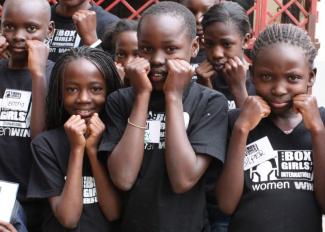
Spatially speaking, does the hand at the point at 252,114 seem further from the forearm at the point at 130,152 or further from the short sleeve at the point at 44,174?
the short sleeve at the point at 44,174

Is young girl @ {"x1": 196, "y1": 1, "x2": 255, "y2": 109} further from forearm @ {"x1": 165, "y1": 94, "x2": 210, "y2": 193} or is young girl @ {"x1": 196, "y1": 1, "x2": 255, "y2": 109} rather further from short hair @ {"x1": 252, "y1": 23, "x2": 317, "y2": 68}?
forearm @ {"x1": 165, "y1": 94, "x2": 210, "y2": 193}

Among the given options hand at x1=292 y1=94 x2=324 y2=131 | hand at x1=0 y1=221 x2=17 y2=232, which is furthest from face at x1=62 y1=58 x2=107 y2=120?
hand at x1=292 y1=94 x2=324 y2=131

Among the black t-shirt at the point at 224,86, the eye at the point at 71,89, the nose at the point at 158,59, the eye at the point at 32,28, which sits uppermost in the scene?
the eye at the point at 32,28

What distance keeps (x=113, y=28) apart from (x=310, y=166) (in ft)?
5.17

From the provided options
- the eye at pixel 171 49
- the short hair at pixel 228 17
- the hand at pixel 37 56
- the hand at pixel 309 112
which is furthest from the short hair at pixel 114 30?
the hand at pixel 309 112

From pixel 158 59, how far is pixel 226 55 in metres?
0.71

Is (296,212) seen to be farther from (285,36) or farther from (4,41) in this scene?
(4,41)

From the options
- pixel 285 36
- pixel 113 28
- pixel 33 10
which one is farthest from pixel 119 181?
pixel 113 28

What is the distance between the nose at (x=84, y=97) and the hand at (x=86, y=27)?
820 millimetres

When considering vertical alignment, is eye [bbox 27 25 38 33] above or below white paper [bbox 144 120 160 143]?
above

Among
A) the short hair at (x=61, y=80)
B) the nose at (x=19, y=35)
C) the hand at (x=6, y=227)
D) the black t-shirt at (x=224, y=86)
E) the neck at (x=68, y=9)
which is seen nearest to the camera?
the hand at (x=6, y=227)

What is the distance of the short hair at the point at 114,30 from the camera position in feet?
11.3

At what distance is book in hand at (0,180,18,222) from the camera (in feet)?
8.40

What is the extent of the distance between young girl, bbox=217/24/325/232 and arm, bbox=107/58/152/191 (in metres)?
0.36
